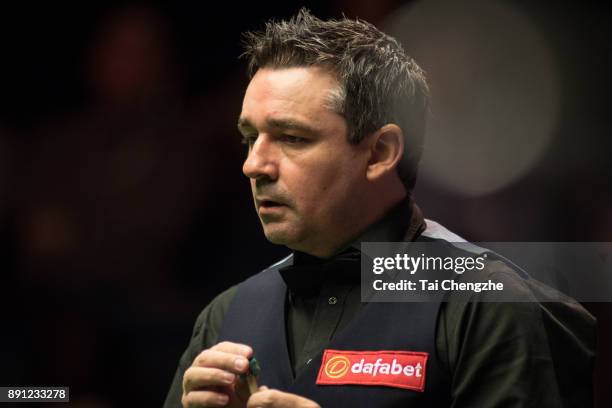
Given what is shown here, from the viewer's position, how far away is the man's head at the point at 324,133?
4.89ft

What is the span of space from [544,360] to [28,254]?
71.0 inches

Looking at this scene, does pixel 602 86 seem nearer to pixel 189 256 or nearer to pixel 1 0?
pixel 189 256

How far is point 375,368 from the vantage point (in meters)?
1.39

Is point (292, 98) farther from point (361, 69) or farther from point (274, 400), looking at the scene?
point (274, 400)

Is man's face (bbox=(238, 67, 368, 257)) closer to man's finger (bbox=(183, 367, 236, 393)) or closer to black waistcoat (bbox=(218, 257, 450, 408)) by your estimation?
black waistcoat (bbox=(218, 257, 450, 408))

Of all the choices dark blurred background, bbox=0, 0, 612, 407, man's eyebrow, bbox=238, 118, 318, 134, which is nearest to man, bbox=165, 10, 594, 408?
man's eyebrow, bbox=238, 118, 318, 134

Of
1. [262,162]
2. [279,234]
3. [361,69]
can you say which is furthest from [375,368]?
[361,69]

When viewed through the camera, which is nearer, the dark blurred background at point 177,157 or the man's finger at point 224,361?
the man's finger at point 224,361

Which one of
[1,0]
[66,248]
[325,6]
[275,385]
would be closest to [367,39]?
[275,385]

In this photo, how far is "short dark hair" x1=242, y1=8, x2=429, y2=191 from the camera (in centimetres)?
152

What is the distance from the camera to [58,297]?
2605mm

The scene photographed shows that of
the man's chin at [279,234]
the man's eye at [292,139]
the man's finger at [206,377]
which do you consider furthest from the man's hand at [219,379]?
the man's eye at [292,139]

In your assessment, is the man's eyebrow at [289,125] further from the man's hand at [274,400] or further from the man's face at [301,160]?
the man's hand at [274,400]

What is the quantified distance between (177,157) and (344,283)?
1.29 meters
